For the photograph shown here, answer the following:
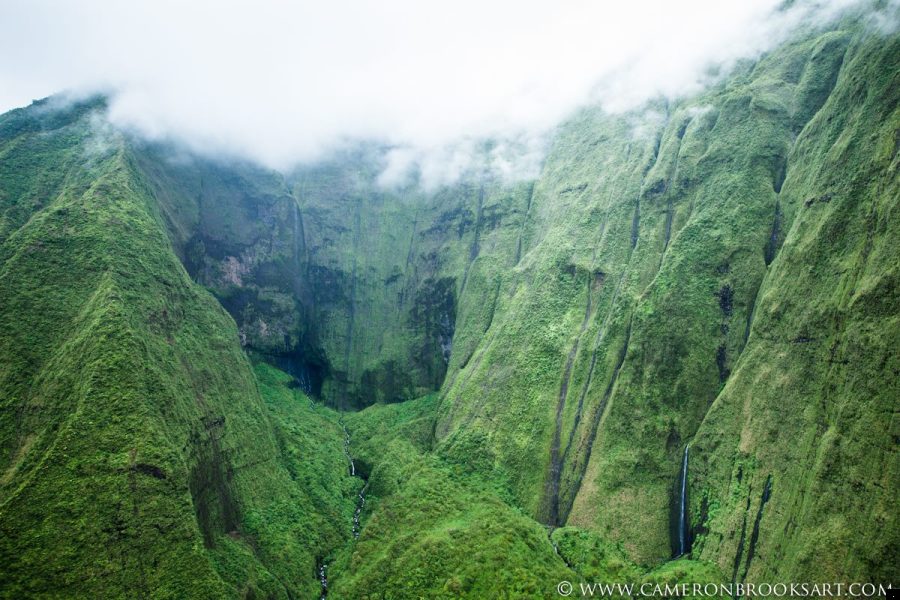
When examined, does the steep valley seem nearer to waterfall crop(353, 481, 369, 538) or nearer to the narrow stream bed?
waterfall crop(353, 481, 369, 538)

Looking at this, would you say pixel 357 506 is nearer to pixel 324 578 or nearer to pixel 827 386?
pixel 324 578

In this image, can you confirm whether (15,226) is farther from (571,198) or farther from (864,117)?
(864,117)

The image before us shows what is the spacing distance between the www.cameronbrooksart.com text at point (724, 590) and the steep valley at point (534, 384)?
2.68 ft

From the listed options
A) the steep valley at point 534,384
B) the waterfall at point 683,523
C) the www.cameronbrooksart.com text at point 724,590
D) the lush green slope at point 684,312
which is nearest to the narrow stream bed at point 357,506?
the steep valley at point 534,384

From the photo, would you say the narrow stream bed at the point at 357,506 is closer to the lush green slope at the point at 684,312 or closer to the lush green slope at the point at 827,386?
the lush green slope at the point at 684,312

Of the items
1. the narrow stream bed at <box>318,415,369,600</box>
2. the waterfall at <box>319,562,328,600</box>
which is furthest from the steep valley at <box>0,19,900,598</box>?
the waterfall at <box>319,562,328,600</box>

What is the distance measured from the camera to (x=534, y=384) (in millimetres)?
67938

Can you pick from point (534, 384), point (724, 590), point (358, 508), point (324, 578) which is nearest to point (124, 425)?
point (324, 578)

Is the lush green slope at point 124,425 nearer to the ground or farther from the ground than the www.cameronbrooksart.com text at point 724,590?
farther from the ground

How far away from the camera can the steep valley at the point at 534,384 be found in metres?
41.2

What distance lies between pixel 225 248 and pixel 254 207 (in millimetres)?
13664

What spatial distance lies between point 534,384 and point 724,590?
31739 millimetres

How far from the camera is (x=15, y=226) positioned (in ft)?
211

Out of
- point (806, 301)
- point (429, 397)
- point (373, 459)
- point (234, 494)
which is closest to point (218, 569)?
point (234, 494)
